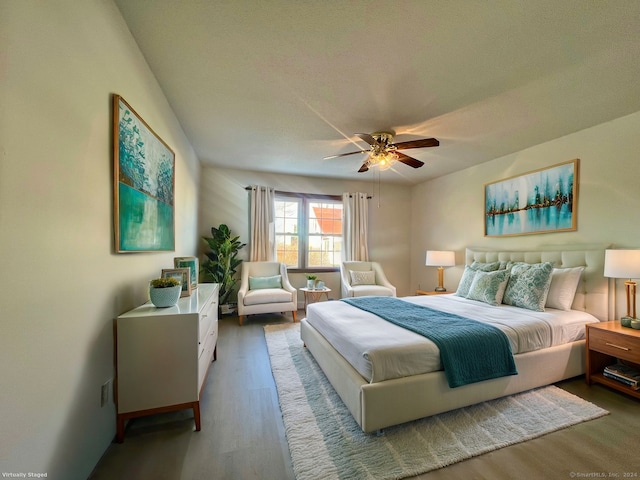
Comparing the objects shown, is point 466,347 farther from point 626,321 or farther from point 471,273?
point 471,273

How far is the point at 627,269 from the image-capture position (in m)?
2.16

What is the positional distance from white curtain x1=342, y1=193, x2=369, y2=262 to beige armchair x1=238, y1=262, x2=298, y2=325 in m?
1.43

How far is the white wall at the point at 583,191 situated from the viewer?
2.47 metres

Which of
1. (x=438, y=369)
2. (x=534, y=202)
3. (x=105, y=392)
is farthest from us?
(x=534, y=202)

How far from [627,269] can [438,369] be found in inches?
76.4

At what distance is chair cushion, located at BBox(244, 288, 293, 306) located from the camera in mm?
3861

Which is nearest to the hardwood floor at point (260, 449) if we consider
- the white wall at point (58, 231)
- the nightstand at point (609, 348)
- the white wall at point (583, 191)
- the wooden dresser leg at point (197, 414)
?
the wooden dresser leg at point (197, 414)

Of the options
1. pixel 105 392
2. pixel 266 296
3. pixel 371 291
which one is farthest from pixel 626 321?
pixel 105 392

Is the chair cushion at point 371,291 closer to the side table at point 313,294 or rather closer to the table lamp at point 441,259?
the side table at point 313,294

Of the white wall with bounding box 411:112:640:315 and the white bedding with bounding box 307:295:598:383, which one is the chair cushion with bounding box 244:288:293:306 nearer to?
the white bedding with bounding box 307:295:598:383

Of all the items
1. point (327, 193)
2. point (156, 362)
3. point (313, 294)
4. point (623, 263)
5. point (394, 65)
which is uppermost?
point (394, 65)

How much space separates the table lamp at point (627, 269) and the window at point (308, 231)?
12.3ft

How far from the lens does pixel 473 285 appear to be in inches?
126

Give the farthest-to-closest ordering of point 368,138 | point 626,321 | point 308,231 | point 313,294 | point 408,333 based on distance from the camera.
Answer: point 308,231, point 313,294, point 368,138, point 626,321, point 408,333
